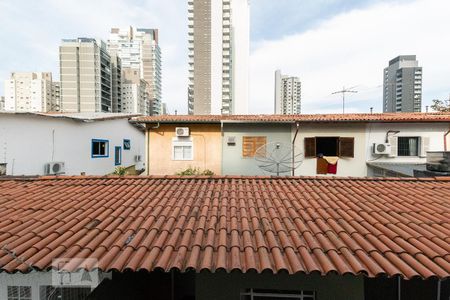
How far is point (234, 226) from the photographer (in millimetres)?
3592

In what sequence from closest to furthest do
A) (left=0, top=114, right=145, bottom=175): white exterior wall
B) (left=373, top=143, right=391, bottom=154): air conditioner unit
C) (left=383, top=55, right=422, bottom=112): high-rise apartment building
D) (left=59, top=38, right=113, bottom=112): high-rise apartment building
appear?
(left=0, top=114, right=145, bottom=175): white exterior wall
(left=373, top=143, right=391, bottom=154): air conditioner unit
(left=383, top=55, right=422, bottom=112): high-rise apartment building
(left=59, top=38, right=113, bottom=112): high-rise apartment building

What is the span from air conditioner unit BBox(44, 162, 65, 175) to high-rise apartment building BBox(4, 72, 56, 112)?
109 metres

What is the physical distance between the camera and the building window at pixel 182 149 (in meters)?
14.8

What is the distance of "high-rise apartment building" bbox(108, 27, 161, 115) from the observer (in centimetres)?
13200

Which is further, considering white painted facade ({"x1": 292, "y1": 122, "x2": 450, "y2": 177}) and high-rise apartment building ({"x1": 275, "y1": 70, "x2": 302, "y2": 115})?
high-rise apartment building ({"x1": 275, "y1": 70, "x2": 302, "y2": 115})

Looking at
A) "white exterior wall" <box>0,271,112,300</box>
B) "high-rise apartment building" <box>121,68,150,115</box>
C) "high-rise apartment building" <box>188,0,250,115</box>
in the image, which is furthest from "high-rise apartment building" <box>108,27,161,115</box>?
"white exterior wall" <box>0,271,112,300</box>

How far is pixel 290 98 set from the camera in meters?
92.1

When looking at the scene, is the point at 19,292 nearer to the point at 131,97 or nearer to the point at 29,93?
the point at 131,97

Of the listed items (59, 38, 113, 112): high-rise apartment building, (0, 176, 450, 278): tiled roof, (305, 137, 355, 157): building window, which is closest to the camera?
(0, 176, 450, 278): tiled roof

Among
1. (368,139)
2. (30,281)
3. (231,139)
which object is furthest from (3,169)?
(368,139)

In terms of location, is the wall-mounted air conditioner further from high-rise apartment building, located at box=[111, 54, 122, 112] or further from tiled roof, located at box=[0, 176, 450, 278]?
high-rise apartment building, located at box=[111, 54, 122, 112]

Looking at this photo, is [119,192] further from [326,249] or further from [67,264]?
[326,249]

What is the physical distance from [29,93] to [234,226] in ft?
431

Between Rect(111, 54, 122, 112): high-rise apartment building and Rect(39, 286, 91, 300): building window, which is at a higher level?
Rect(111, 54, 122, 112): high-rise apartment building
